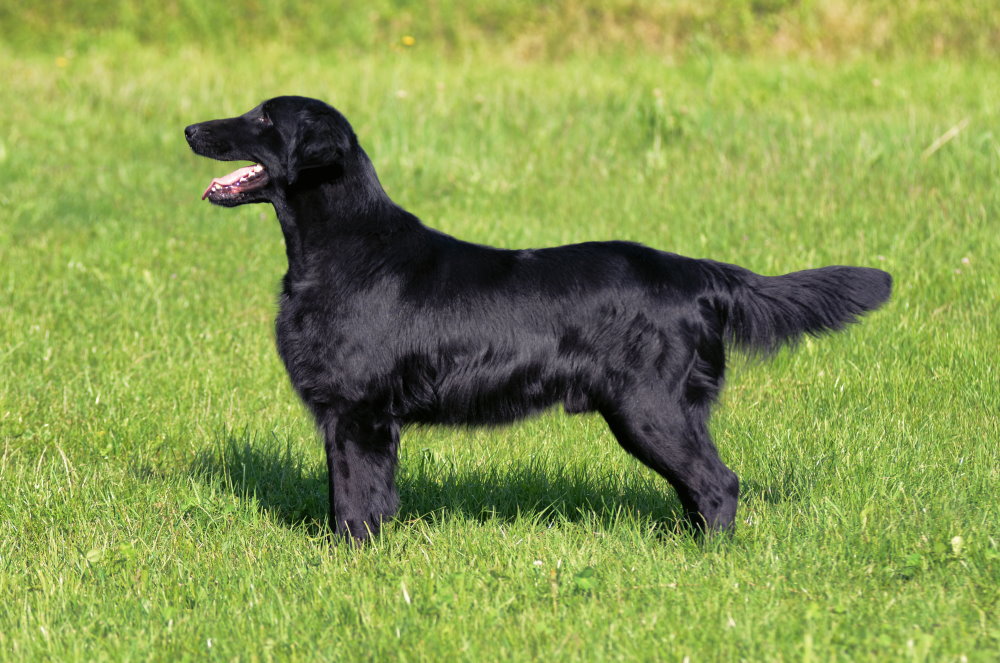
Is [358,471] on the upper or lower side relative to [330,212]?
lower

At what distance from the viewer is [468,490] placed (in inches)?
179

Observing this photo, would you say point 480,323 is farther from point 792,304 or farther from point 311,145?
point 792,304

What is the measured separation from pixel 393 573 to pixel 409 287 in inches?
40.0

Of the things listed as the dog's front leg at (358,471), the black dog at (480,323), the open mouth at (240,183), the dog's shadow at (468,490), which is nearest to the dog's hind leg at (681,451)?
the black dog at (480,323)

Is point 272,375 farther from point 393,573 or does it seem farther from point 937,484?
point 937,484

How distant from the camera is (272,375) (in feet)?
19.4

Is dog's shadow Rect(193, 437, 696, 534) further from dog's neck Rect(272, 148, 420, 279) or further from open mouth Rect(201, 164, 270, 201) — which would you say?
open mouth Rect(201, 164, 270, 201)

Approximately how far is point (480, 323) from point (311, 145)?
0.88 meters

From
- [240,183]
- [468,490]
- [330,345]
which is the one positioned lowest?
[468,490]

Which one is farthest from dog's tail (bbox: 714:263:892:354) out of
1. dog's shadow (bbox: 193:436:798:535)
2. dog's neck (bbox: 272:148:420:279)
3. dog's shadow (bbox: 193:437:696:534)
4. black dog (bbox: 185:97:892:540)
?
dog's neck (bbox: 272:148:420:279)

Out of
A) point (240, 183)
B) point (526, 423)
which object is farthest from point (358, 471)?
point (526, 423)

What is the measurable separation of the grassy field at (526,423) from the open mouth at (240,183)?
1261 mm

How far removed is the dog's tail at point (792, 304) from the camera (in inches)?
152

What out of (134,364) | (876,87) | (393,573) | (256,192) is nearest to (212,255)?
(134,364)
